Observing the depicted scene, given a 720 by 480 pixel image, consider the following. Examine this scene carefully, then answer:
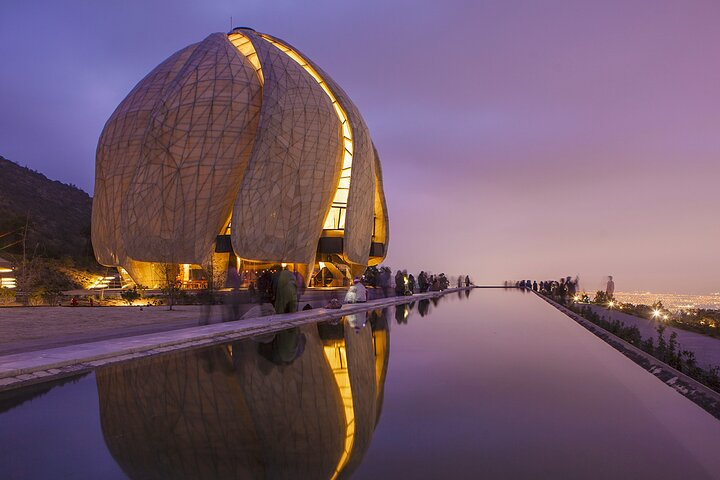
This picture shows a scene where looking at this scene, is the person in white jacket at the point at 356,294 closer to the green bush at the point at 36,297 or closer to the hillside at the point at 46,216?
the green bush at the point at 36,297

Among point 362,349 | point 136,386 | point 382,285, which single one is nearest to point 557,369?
point 362,349

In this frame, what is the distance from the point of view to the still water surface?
3.67 m

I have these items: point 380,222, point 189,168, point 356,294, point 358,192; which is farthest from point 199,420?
point 380,222

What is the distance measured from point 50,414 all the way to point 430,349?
6.41 metres

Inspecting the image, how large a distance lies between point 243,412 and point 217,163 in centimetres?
3449

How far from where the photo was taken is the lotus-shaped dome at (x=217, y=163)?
36.6m

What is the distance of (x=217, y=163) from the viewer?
123 feet

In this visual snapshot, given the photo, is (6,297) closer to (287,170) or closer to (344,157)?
(287,170)

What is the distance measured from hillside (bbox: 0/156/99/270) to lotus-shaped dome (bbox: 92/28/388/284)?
15.8 m

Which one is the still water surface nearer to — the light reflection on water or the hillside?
the light reflection on water

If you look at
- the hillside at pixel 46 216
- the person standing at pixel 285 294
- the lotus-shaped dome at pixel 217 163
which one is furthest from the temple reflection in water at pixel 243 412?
the hillside at pixel 46 216

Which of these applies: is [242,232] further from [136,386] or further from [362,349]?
[136,386]

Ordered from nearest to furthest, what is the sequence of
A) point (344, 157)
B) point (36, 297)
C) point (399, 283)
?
point (36, 297)
point (399, 283)
point (344, 157)

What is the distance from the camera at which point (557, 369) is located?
7742 mm
